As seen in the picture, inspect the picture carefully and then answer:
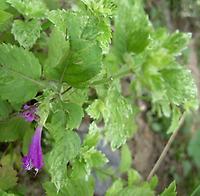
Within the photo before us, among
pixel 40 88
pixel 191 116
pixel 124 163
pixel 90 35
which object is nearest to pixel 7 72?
pixel 40 88

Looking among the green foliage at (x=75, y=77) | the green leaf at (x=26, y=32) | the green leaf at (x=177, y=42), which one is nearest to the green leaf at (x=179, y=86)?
the green foliage at (x=75, y=77)

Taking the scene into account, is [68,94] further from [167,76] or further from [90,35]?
[167,76]

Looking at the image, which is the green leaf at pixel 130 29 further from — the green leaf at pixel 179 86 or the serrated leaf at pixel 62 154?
the serrated leaf at pixel 62 154

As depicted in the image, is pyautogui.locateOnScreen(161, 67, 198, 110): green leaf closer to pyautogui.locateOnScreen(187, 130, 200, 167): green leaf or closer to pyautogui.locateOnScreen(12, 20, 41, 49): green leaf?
pyautogui.locateOnScreen(12, 20, 41, 49): green leaf

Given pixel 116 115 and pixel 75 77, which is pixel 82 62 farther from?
pixel 116 115

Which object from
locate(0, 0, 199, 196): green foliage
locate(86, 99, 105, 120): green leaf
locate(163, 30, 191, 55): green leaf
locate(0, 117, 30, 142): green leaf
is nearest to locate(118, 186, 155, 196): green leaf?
locate(0, 0, 199, 196): green foliage

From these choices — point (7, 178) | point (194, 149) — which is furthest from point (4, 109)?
point (194, 149)
